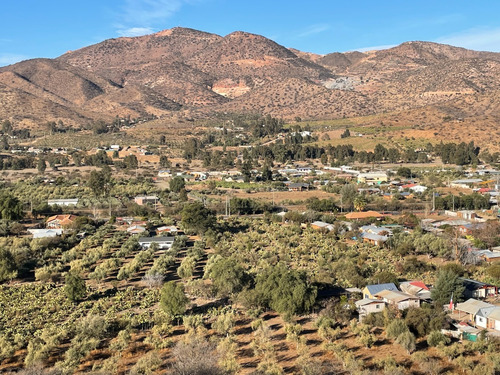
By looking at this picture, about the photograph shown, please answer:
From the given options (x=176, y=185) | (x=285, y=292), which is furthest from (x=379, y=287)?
(x=176, y=185)

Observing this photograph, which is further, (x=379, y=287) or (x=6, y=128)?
(x=6, y=128)

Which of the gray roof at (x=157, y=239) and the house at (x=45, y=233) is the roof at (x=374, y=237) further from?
the house at (x=45, y=233)

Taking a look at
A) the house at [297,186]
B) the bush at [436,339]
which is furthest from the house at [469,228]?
the house at [297,186]

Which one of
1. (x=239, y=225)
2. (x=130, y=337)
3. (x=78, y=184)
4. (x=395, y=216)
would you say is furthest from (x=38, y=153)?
(x=130, y=337)

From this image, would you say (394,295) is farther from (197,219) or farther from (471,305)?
(197,219)

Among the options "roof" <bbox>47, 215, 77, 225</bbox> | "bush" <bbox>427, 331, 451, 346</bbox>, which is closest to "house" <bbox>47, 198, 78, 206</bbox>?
"roof" <bbox>47, 215, 77, 225</bbox>

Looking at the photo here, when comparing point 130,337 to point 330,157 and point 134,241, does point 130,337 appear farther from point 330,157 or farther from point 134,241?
point 330,157

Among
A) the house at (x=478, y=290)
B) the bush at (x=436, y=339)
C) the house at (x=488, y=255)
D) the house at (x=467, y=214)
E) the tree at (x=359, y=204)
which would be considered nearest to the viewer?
the bush at (x=436, y=339)
